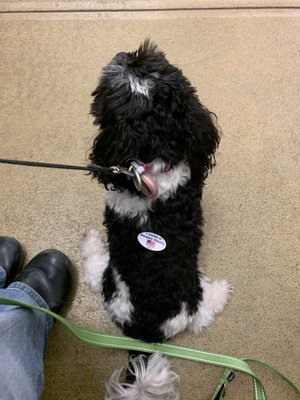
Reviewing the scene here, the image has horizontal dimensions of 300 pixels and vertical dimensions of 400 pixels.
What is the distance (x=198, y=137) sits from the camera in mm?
987

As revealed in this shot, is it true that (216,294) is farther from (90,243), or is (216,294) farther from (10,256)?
(10,256)

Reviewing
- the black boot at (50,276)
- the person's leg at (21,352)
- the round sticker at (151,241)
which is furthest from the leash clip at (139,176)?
the black boot at (50,276)

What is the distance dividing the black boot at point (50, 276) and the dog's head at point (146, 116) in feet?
1.64

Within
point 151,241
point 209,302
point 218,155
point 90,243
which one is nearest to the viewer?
point 151,241

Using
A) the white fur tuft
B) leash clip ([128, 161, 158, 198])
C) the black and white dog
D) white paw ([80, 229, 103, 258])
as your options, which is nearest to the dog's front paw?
white paw ([80, 229, 103, 258])

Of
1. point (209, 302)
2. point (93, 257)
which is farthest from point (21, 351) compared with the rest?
point (209, 302)

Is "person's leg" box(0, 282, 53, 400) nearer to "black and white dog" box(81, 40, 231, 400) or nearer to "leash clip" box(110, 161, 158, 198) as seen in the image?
"black and white dog" box(81, 40, 231, 400)

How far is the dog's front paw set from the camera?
4.41ft

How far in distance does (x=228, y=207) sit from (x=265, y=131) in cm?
36

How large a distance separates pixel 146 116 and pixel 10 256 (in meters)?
0.76

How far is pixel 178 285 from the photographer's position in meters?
1.06

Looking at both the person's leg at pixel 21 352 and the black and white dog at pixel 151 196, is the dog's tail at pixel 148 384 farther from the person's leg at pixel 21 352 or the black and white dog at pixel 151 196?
the person's leg at pixel 21 352

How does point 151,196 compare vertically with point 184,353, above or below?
above

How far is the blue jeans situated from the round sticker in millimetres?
350
